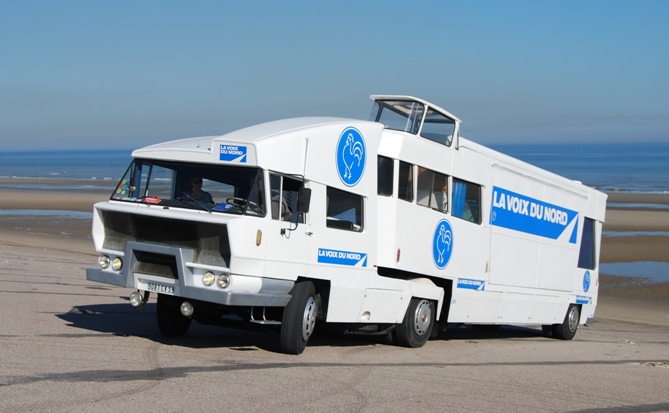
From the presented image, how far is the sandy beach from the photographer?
22.3m

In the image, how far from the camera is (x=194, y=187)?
10.8 metres

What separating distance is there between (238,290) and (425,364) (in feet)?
9.36

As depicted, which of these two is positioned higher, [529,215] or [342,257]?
[529,215]

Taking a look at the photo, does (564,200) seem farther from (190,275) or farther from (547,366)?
(190,275)

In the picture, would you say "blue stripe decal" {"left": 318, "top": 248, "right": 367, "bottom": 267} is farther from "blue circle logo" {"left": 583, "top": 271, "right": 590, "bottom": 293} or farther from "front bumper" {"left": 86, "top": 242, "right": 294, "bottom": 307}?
"blue circle logo" {"left": 583, "top": 271, "right": 590, "bottom": 293}

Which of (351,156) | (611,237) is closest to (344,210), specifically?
(351,156)

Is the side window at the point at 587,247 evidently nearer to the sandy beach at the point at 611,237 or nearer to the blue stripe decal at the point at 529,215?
the blue stripe decal at the point at 529,215

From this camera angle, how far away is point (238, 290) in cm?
989

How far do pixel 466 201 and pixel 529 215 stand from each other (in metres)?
2.44

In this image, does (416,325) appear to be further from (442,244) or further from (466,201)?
(466,201)

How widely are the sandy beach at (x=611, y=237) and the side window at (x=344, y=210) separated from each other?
29.1 feet

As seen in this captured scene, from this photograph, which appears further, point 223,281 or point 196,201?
point 196,201

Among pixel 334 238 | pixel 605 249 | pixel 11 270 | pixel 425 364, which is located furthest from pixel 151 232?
pixel 605 249

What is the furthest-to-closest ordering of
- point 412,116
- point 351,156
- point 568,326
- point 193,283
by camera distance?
1. point 568,326
2. point 412,116
3. point 351,156
4. point 193,283
